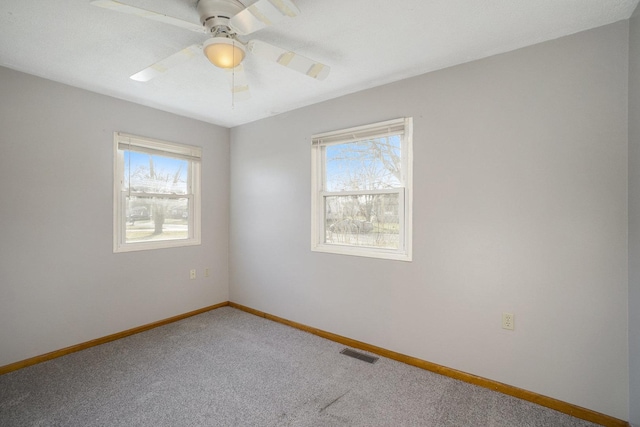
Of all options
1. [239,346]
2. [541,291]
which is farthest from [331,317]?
[541,291]

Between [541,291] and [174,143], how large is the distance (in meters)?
3.77

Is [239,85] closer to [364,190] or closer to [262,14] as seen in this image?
[262,14]

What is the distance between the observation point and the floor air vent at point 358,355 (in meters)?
2.54

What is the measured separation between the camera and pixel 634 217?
1.64 metres

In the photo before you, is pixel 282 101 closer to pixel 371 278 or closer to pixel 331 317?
pixel 371 278

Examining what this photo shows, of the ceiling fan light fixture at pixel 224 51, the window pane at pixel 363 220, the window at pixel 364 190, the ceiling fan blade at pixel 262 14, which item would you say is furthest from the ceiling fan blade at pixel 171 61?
the window pane at pixel 363 220

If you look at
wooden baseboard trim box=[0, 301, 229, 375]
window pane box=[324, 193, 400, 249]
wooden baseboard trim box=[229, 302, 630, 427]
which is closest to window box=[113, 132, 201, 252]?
wooden baseboard trim box=[0, 301, 229, 375]

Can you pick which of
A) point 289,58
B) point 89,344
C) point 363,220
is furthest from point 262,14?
point 89,344

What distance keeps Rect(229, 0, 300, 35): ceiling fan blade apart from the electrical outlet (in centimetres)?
231

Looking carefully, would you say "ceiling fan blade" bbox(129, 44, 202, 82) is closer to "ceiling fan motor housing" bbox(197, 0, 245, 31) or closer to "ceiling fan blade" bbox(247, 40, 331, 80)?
"ceiling fan motor housing" bbox(197, 0, 245, 31)

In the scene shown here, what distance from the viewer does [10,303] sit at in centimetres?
236

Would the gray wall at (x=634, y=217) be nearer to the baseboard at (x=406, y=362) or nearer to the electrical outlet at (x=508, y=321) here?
the baseboard at (x=406, y=362)

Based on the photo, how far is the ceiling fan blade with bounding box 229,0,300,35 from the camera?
133cm

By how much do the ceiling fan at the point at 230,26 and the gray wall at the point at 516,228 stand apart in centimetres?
117
